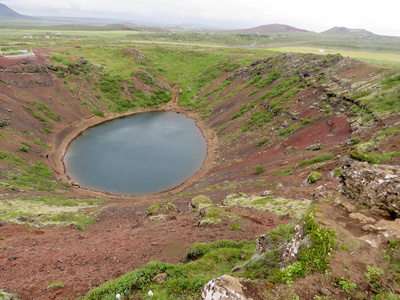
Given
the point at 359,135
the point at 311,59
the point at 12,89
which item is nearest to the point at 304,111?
the point at 359,135

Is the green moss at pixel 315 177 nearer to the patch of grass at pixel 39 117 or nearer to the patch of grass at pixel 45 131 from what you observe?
the patch of grass at pixel 45 131

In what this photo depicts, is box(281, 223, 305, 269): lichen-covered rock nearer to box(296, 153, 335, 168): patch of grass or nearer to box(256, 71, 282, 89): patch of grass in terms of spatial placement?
box(296, 153, 335, 168): patch of grass

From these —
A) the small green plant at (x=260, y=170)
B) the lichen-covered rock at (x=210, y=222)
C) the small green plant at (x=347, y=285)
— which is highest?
the small green plant at (x=347, y=285)

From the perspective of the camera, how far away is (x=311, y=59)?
Result: 57.2 metres

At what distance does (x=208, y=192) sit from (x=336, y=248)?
2020 cm

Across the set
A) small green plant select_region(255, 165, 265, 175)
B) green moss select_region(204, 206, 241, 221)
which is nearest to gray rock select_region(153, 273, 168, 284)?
green moss select_region(204, 206, 241, 221)

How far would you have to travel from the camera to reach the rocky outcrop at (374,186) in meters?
9.53

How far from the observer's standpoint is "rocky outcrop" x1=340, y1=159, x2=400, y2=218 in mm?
9534

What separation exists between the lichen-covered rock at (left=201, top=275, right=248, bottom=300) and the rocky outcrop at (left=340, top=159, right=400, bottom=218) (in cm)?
748

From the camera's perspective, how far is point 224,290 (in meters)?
6.54

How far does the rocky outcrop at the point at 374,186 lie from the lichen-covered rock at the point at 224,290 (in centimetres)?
748

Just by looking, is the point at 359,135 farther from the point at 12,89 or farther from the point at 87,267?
the point at 12,89

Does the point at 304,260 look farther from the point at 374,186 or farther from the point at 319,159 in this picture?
the point at 319,159

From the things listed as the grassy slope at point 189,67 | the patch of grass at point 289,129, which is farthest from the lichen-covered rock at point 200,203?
the grassy slope at point 189,67
